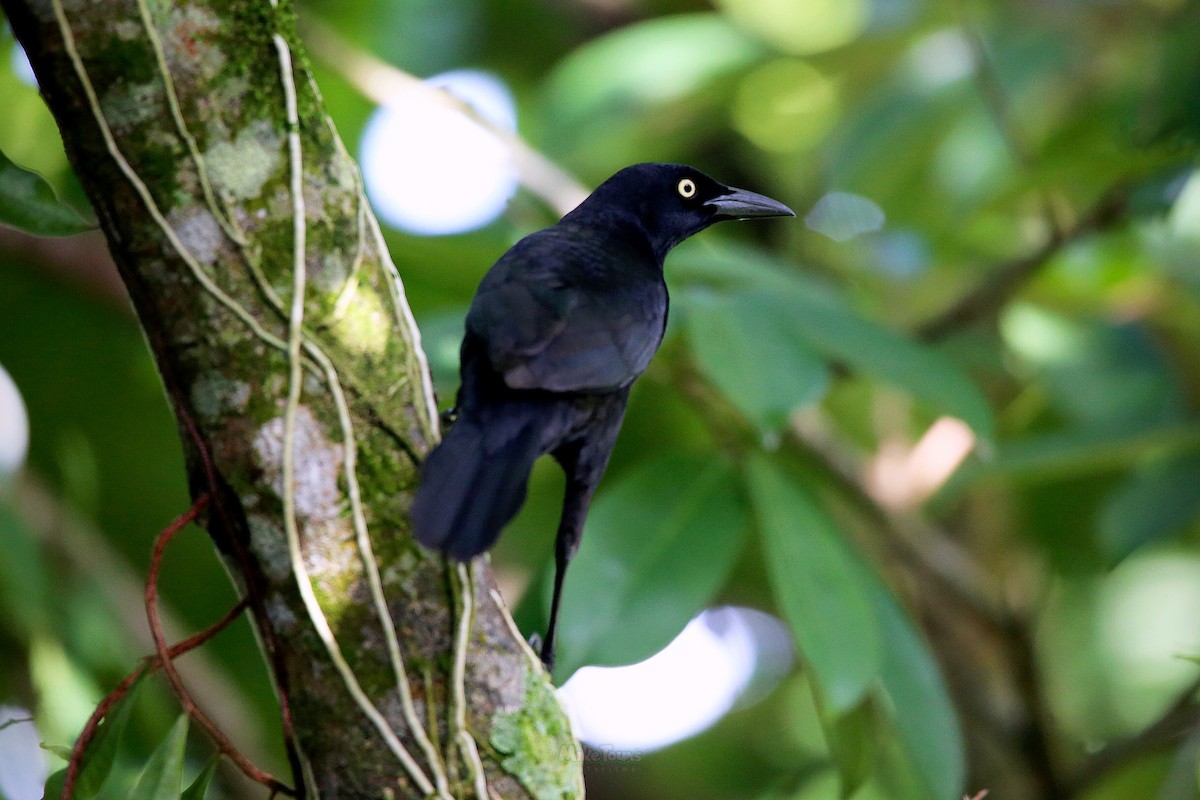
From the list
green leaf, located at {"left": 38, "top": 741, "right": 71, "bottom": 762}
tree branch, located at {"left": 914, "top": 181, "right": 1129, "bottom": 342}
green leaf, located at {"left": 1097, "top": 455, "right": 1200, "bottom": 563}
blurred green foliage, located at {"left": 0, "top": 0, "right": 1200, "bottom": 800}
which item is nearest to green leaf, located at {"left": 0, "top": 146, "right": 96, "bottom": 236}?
blurred green foliage, located at {"left": 0, "top": 0, "right": 1200, "bottom": 800}

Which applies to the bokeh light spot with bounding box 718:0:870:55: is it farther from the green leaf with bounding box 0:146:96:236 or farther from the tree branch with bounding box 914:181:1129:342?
the green leaf with bounding box 0:146:96:236

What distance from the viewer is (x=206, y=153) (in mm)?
1925

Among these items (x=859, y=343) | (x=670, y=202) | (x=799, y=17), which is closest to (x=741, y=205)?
(x=670, y=202)

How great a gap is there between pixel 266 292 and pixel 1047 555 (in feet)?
11.6

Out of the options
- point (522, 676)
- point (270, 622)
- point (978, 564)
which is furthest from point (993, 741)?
point (270, 622)

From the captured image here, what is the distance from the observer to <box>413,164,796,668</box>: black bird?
1.89 m

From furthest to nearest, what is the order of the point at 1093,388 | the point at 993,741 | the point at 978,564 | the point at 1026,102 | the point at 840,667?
the point at 1026,102, the point at 978,564, the point at 993,741, the point at 1093,388, the point at 840,667

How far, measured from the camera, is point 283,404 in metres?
1.90

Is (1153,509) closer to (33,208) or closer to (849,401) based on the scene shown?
(849,401)

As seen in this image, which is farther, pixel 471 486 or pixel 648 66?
pixel 648 66

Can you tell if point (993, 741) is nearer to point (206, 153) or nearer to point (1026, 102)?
point (1026, 102)

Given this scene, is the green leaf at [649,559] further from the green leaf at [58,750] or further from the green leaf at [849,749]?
the green leaf at [58,750]

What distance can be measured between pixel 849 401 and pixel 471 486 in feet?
10.9

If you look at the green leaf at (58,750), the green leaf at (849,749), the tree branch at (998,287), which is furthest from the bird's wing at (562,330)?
the tree branch at (998,287)
